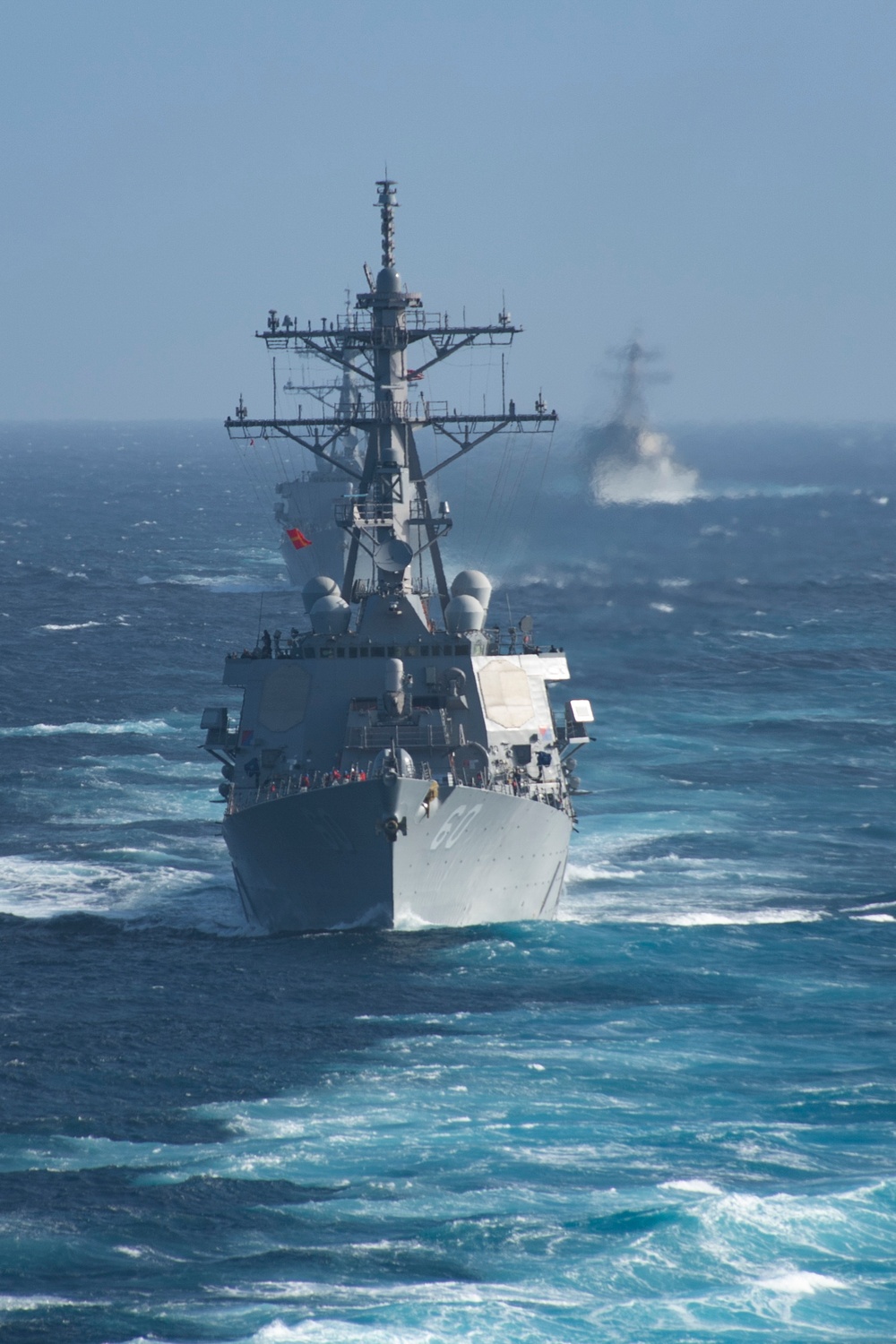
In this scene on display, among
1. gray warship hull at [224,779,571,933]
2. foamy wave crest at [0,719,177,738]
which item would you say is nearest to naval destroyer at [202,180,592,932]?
gray warship hull at [224,779,571,933]

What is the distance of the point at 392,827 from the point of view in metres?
29.5

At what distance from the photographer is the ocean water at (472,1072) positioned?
19453mm

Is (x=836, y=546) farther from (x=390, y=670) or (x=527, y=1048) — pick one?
(x=527, y=1048)

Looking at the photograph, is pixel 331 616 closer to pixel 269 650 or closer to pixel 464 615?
pixel 269 650

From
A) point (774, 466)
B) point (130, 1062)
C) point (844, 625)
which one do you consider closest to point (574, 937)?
point (130, 1062)

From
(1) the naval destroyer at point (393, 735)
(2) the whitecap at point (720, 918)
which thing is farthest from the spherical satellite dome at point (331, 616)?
(2) the whitecap at point (720, 918)

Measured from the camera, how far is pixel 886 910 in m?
34.6

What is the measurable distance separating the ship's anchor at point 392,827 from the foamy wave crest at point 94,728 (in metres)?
23.6

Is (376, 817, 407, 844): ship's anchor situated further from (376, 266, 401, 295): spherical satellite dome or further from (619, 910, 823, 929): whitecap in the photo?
(376, 266, 401, 295): spherical satellite dome

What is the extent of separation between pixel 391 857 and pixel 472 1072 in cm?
564

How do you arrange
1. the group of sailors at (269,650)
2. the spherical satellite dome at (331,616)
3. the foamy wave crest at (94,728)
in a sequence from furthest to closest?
the foamy wave crest at (94,728)
the group of sailors at (269,650)
the spherical satellite dome at (331,616)

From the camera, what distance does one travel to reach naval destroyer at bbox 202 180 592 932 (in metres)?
30.8

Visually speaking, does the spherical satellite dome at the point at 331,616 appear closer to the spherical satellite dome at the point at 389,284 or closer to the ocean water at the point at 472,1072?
the ocean water at the point at 472,1072

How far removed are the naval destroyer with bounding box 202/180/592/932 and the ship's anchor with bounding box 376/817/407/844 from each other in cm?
4
